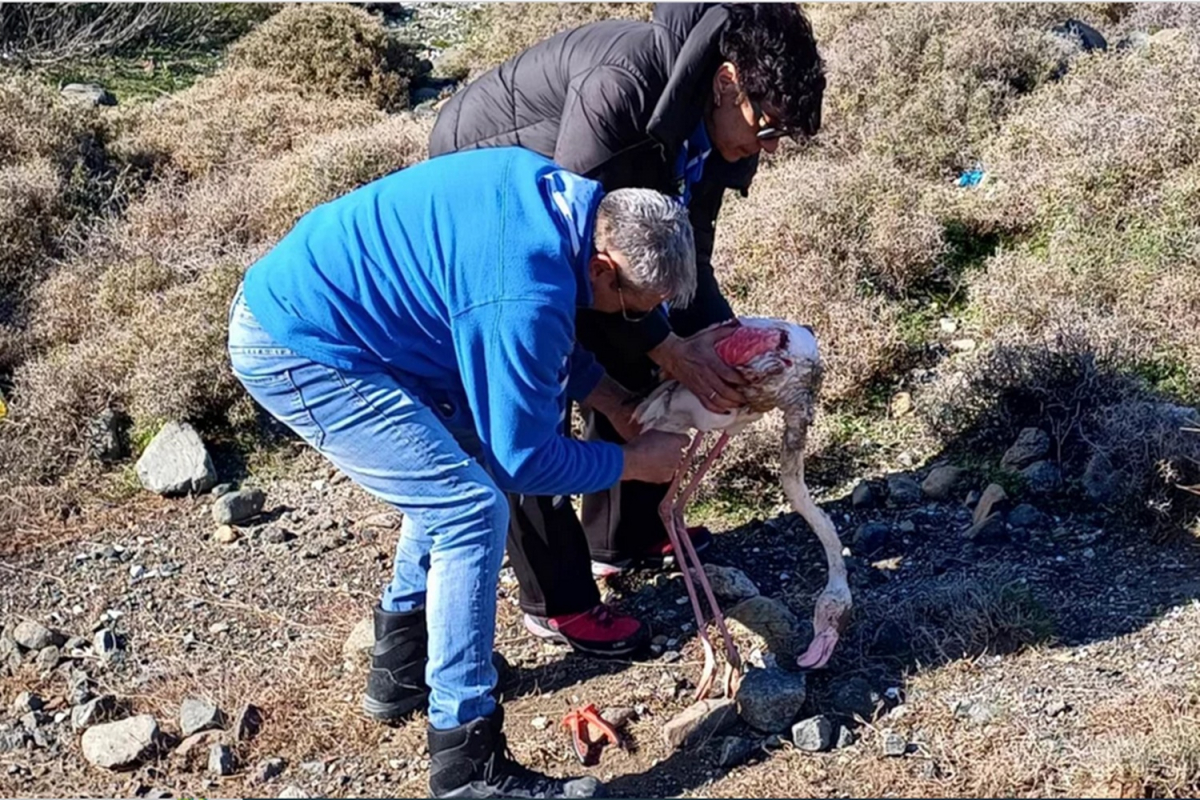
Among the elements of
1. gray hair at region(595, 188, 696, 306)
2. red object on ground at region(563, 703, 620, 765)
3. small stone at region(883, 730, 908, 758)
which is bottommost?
red object on ground at region(563, 703, 620, 765)

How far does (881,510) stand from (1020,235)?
2135mm

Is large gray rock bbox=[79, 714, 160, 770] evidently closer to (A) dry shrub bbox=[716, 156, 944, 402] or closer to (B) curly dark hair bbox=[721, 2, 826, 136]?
(B) curly dark hair bbox=[721, 2, 826, 136]

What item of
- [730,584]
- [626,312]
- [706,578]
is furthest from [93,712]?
[626,312]

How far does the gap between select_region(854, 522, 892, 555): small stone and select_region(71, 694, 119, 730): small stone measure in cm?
243

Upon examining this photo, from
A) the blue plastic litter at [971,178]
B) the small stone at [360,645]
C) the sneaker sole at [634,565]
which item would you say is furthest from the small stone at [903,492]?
the blue plastic litter at [971,178]

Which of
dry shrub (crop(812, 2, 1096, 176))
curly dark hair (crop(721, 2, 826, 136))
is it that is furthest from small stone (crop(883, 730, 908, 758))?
dry shrub (crop(812, 2, 1096, 176))

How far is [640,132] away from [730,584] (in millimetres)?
1592

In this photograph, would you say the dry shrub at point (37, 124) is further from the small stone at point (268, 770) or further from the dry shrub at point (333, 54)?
the small stone at point (268, 770)

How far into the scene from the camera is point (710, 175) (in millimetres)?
4207

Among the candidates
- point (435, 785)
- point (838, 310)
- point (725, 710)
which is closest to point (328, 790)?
point (435, 785)

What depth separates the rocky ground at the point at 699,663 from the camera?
3.83m

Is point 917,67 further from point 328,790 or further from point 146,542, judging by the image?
point 328,790

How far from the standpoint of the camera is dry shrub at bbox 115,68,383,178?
888 cm

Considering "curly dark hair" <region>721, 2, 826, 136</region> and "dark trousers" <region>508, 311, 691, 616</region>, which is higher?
"curly dark hair" <region>721, 2, 826, 136</region>
